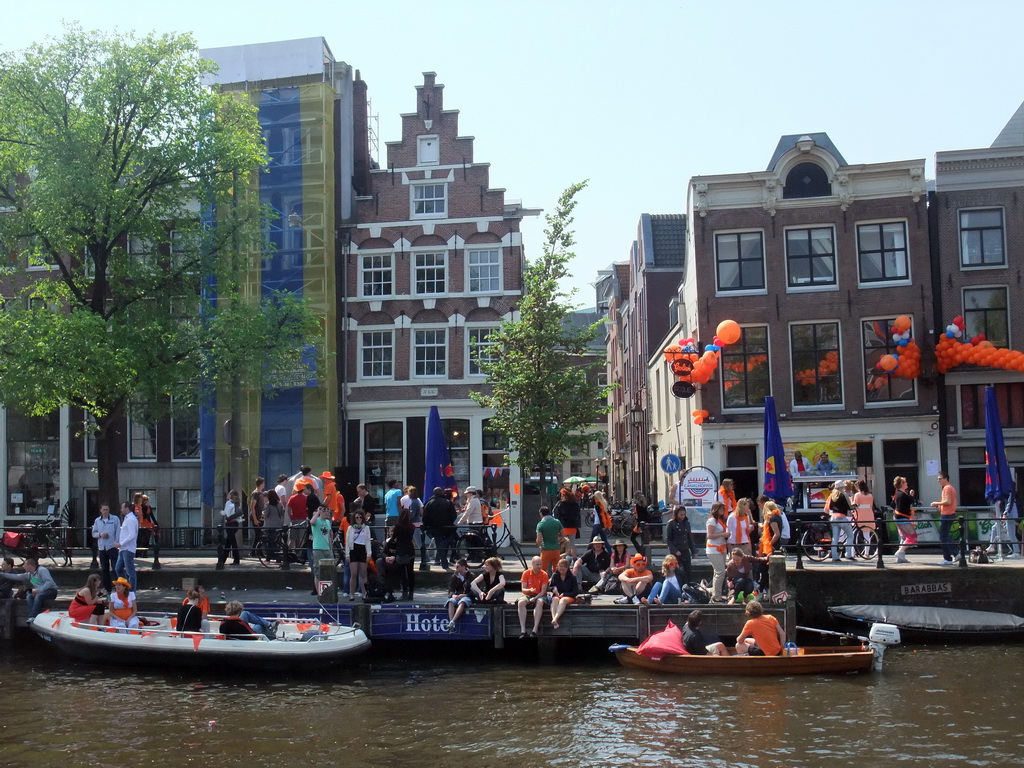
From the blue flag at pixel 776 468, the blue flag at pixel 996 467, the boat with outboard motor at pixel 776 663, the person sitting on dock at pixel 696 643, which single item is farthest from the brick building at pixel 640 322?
the boat with outboard motor at pixel 776 663

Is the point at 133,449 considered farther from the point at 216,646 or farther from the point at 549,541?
the point at 549,541

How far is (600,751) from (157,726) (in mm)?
5723

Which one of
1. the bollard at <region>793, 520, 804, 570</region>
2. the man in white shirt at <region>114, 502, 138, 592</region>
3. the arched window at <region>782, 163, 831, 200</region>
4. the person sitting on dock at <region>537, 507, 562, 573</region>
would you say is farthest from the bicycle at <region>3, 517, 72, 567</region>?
the arched window at <region>782, 163, 831, 200</region>

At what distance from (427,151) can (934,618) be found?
2218 cm

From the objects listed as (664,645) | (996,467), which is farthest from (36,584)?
(996,467)

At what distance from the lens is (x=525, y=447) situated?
30016 millimetres

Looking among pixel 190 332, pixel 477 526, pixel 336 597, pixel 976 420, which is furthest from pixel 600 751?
pixel 976 420

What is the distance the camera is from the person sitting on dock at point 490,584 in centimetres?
1856

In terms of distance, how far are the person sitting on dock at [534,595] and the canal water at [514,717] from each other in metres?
0.72

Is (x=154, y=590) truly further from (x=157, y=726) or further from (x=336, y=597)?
(x=157, y=726)

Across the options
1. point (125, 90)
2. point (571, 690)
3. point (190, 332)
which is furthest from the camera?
point (190, 332)

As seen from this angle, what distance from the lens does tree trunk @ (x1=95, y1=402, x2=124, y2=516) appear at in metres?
24.3

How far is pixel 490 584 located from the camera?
18.9 m

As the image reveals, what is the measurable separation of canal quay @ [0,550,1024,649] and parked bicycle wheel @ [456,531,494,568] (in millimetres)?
570
